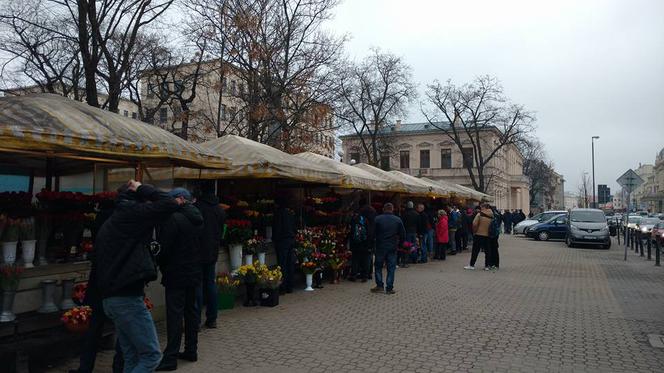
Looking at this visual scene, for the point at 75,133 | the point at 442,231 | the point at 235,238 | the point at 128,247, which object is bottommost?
the point at 442,231

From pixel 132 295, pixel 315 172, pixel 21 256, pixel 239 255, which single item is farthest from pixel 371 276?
pixel 132 295

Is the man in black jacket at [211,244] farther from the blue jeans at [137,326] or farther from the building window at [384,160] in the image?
the building window at [384,160]

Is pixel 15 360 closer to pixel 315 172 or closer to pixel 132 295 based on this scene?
pixel 132 295

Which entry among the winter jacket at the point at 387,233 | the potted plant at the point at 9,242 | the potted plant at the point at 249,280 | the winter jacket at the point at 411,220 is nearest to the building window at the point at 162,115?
the winter jacket at the point at 411,220

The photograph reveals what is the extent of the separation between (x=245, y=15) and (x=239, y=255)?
1394 centimetres

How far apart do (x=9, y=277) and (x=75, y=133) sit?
1602 millimetres

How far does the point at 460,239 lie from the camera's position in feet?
71.7

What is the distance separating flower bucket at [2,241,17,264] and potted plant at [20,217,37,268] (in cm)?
14

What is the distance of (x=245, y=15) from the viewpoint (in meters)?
20.5

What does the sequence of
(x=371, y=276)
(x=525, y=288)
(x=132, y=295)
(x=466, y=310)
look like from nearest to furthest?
1. (x=132, y=295)
2. (x=466, y=310)
3. (x=525, y=288)
4. (x=371, y=276)

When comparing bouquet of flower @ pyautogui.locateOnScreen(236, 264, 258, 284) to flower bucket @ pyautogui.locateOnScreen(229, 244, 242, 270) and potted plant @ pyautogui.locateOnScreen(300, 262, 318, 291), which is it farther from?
potted plant @ pyautogui.locateOnScreen(300, 262, 318, 291)

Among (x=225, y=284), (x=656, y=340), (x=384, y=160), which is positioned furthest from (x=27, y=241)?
(x=384, y=160)

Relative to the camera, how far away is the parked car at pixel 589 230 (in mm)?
24266

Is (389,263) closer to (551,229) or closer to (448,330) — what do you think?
(448,330)
